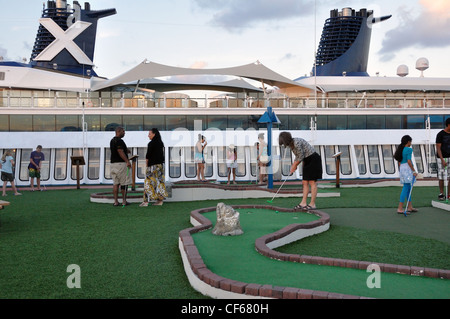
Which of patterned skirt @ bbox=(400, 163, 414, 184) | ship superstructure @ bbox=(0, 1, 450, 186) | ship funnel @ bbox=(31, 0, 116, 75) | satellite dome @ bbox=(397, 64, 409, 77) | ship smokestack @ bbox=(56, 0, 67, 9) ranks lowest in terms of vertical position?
patterned skirt @ bbox=(400, 163, 414, 184)

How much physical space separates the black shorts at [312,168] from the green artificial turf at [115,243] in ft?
2.86

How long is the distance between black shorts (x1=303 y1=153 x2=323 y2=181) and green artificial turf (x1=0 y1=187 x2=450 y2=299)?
87 cm

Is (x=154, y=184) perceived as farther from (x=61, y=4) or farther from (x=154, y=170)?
(x=61, y=4)

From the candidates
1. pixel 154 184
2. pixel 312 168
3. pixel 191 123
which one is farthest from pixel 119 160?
pixel 191 123

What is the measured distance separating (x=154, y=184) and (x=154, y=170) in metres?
0.42

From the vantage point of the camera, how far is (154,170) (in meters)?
10.8

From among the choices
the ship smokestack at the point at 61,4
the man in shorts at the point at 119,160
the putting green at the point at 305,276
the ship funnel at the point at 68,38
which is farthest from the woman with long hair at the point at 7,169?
the ship smokestack at the point at 61,4

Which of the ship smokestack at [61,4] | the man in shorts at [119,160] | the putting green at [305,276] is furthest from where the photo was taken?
the ship smokestack at [61,4]

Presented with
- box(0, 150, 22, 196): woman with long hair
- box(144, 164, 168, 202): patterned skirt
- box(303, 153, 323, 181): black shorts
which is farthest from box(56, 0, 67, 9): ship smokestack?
box(303, 153, 323, 181): black shorts

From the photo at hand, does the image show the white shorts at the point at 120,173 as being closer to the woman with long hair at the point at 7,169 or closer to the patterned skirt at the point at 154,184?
the patterned skirt at the point at 154,184

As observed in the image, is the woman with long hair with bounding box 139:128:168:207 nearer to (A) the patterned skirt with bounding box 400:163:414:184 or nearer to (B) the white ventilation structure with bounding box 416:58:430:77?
(A) the patterned skirt with bounding box 400:163:414:184

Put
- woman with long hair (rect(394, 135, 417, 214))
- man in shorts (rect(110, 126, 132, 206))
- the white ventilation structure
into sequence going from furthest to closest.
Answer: the white ventilation structure, man in shorts (rect(110, 126, 132, 206)), woman with long hair (rect(394, 135, 417, 214))

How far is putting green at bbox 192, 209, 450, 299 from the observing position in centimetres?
380

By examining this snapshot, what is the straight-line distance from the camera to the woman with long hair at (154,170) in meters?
10.7
